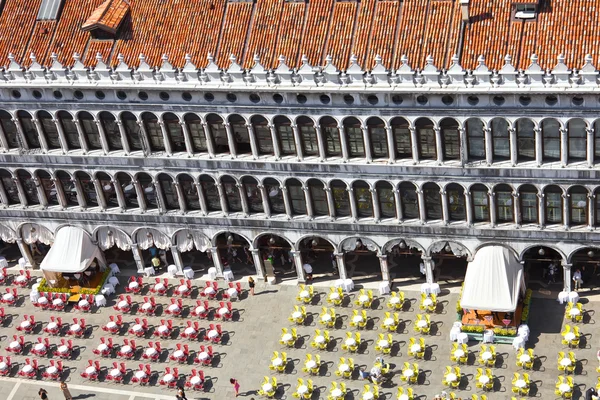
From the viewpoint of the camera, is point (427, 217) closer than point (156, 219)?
Yes

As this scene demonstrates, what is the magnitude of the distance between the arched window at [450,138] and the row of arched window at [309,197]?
2378mm

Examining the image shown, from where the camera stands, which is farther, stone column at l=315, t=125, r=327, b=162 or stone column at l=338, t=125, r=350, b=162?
stone column at l=315, t=125, r=327, b=162

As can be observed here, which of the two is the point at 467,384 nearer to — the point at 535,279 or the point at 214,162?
the point at 535,279

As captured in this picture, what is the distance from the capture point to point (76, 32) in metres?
89.9

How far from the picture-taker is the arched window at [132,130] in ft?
290

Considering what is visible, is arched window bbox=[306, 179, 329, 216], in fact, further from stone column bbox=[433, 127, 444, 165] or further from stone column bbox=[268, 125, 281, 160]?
stone column bbox=[433, 127, 444, 165]

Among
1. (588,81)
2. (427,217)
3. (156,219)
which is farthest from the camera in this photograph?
(156,219)

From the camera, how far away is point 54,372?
87.0 meters

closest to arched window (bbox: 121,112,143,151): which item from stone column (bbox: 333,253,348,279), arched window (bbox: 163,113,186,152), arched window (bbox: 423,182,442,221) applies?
arched window (bbox: 163,113,186,152)

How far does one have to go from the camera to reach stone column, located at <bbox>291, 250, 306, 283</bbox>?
3593 inches

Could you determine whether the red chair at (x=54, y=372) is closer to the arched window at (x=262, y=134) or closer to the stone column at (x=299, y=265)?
the stone column at (x=299, y=265)

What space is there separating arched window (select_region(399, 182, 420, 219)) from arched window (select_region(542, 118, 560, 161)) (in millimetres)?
10362

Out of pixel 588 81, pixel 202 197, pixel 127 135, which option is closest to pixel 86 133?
pixel 127 135

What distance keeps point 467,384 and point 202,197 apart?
26.0 meters
